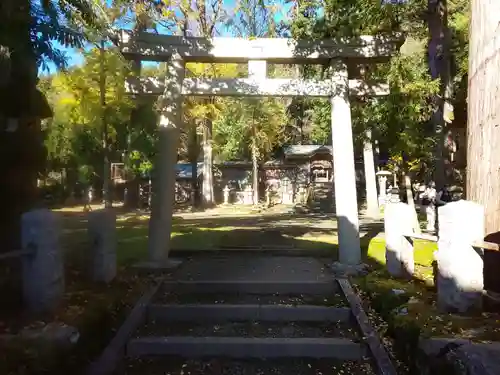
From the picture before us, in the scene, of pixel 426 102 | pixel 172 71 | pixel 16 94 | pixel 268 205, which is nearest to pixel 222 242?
pixel 172 71

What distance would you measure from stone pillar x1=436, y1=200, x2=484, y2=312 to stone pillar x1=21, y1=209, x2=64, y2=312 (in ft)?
11.7

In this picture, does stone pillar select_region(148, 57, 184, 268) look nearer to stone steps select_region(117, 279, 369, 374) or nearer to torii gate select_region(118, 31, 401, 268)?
torii gate select_region(118, 31, 401, 268)

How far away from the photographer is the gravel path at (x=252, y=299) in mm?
5648

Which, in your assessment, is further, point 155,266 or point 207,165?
point 207,165

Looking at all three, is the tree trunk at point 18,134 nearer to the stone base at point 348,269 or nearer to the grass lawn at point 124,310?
the grass lawn at point 124,310

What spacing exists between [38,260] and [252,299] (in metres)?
A: 2.80

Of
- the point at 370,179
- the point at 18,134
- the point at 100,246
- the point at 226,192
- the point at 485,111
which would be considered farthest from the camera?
the point at 226,192

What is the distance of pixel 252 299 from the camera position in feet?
19.1

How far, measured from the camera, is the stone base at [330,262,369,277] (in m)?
6.61

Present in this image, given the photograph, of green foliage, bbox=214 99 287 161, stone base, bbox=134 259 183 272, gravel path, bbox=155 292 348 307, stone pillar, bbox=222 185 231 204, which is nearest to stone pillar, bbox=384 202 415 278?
gravel path, bbox=155 292 348 307

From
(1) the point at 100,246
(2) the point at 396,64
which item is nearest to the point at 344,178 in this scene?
(1) the point at 100,246

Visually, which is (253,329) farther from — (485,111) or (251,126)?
(251,126)

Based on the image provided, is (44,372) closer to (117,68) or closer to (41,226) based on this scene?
(41,226)

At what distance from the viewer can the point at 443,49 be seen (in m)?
10.2
